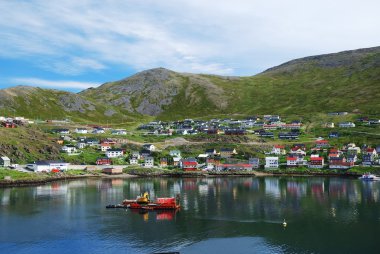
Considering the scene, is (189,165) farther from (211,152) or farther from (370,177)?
(370,177)

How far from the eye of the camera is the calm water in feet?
189

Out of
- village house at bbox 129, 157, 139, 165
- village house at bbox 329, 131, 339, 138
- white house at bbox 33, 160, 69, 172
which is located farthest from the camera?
village house at bbox 329, 131, 339, 138

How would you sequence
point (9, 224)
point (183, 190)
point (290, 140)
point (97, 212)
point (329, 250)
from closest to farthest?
1. point (329, 250)
2. point (9, 224)
3. point (97, 212)
4. point (183, 190)
5. point (290, 140)

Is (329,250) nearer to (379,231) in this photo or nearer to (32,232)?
(379,231)

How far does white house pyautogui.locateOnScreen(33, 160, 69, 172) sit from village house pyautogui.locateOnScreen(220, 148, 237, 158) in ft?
217

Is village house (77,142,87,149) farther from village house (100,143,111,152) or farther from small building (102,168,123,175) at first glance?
small building (102,168,123,175)

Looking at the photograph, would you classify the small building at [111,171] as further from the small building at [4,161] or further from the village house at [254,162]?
the village house at [254,162]

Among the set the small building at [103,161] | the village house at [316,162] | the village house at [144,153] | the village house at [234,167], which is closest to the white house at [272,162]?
the village house at [234,167]

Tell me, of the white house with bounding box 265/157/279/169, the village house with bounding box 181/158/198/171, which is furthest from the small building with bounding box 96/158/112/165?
the white house with bounding box 265/157/279/169

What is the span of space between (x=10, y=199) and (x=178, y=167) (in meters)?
75.7

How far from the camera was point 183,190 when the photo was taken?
110000mm

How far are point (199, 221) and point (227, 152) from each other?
103166mm

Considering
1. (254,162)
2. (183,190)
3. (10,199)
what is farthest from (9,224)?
(254,162)

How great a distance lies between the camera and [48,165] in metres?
136
